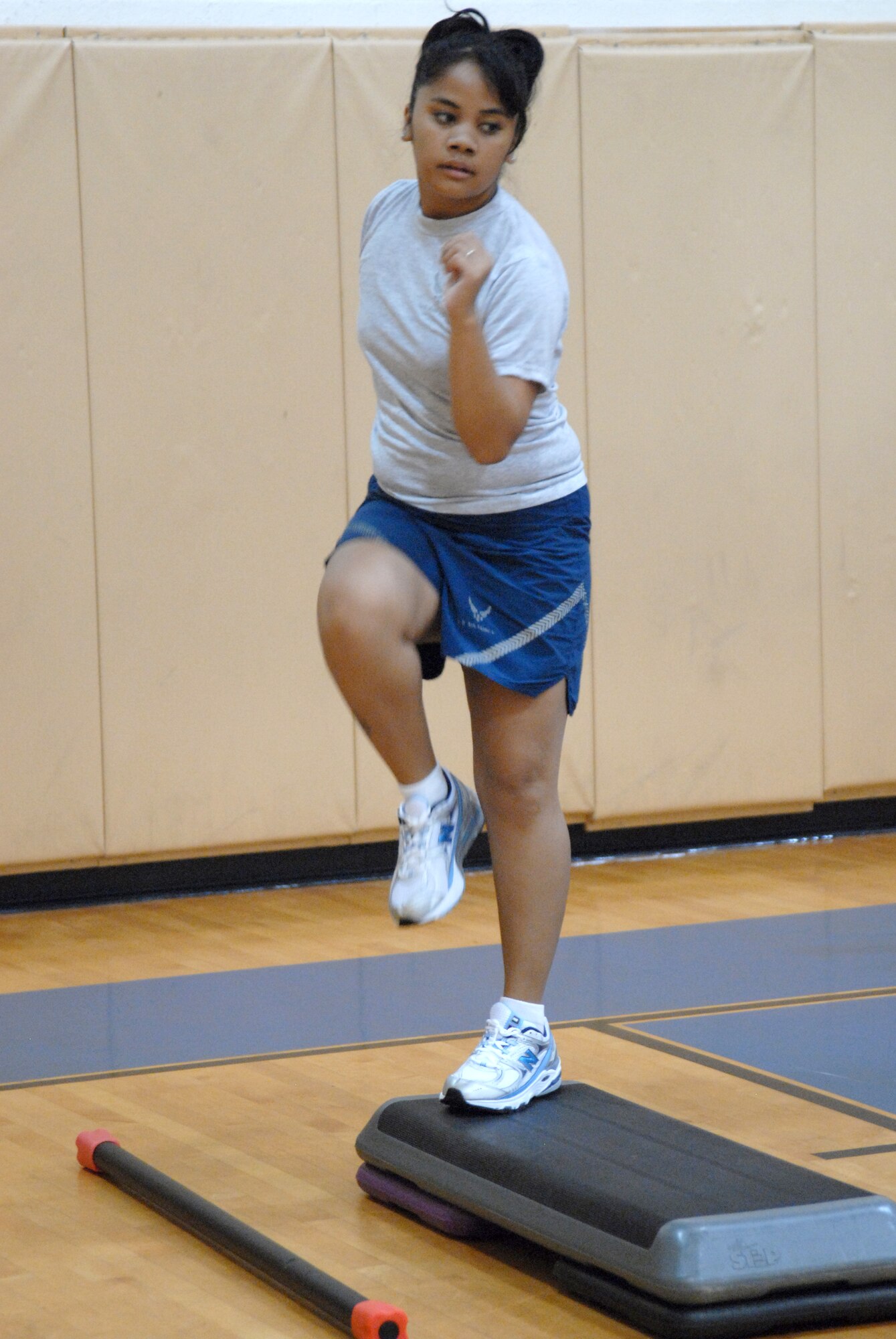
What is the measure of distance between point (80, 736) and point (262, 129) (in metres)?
1.56

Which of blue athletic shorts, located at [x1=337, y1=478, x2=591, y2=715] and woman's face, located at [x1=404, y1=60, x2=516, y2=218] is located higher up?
woman's face, located at [x1=404, y1=60, x2=516, y2=218]

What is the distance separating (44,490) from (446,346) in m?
2.36

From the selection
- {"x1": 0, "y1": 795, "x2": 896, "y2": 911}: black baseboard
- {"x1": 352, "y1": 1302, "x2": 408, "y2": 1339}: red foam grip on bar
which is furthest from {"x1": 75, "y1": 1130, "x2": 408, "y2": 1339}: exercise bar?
{"x1": 0, "y1": 795, "x2": 896, "y2": 911}: black baseboard

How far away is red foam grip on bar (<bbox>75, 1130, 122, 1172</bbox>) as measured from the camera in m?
2.49

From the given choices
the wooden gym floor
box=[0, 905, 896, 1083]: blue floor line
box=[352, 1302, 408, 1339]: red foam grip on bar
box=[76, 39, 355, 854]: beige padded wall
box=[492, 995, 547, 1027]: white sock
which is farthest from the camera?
box=[76, 39, 355, 854]: beige padded wall

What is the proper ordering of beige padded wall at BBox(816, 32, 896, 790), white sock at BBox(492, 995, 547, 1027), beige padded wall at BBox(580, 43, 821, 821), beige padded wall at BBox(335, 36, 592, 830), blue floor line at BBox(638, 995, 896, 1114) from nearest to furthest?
1. white sock at BBox(492, 995, 547, 1027)
2. blue floor line at BBox(638, 995, 896, 1114)
3. beige padded wall at BBox(335, 36, 592, 830)
4. beige padded wall at BBox(580, 43, 821, 821)
5. beige padded wall at BBox(816, 32, 896, 790)

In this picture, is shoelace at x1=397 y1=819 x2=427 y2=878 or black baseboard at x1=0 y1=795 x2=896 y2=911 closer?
shoelace at x1=397 y1=819 x2=427 y2=878

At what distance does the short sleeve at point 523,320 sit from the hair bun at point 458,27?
0.29 meters

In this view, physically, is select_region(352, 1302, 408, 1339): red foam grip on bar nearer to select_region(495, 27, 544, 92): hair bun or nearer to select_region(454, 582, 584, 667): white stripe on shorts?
select_region(454, 582, 584, 667): white stripe on shorts

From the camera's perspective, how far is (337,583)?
223 centimetres

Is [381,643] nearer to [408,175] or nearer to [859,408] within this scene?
[408,175]

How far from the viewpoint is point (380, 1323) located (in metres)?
1.84

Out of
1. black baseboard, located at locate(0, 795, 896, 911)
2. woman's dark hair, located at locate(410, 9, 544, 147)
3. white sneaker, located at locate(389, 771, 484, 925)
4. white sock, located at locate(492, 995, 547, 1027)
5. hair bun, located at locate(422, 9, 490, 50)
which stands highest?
hair bun, located at locate(422, 9, 490, 50)

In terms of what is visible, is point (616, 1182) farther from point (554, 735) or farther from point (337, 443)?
point (337, 443)
